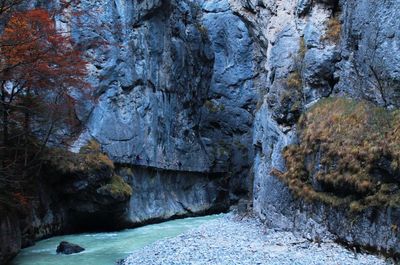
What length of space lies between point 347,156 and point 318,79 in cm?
498

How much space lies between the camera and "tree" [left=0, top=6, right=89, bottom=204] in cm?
1377

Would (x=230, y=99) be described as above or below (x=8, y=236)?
above

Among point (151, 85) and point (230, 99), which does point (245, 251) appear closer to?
point (151, 85)

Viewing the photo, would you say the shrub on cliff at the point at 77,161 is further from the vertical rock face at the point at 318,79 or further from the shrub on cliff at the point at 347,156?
the shrub on cliff at the point at 347,156

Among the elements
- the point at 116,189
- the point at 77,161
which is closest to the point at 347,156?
the point at 116,189

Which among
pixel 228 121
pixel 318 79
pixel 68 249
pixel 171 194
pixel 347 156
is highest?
pixel 228 121

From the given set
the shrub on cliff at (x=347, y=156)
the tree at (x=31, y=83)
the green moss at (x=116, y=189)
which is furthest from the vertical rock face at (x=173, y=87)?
the shrub on cliff at (x=347, y=156)

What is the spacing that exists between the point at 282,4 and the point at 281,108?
633 cm

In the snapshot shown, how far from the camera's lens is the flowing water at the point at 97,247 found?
1448cm

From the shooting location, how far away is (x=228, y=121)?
37.5m

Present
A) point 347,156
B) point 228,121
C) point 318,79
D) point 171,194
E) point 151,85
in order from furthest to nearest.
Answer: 1. point 228,121
2. point 171,194
3. point 151,85
4. point 318,79
5. point 347,156

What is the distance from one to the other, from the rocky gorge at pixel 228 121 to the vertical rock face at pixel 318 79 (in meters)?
0.06

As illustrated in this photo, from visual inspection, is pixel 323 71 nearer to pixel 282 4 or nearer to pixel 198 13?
pixel 282 4

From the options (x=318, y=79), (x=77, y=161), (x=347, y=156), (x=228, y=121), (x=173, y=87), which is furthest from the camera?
(x=228, y=121)
